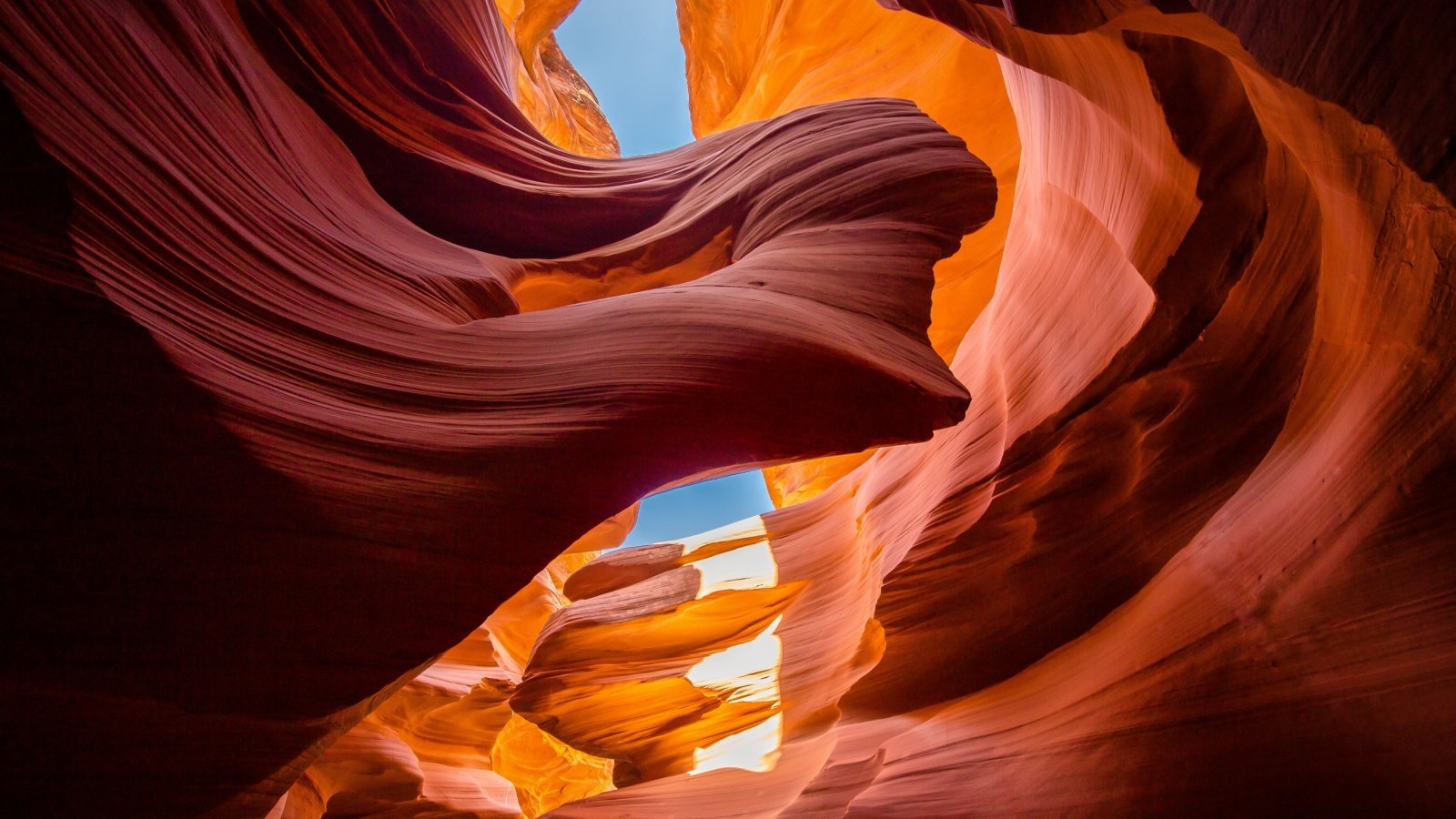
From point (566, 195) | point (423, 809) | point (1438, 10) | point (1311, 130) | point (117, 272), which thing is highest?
point (566, 195)

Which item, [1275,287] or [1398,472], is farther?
[1275,287]

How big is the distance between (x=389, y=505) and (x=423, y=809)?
17.1 ft

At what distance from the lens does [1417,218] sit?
2.00 m

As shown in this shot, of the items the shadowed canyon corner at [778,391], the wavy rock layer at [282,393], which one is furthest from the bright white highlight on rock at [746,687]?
the wavy rock layer at [282,393]

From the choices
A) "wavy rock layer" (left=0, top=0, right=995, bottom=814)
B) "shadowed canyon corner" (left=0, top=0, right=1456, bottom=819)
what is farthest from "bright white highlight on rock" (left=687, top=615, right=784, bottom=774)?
"wavy rock layer" (left=0, top=0, right=995, bottom=814)

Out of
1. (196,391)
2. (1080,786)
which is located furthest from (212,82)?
(1080,786)

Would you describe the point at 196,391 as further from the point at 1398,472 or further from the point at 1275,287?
the point at 1275,287

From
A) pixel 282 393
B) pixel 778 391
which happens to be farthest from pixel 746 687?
pixel 282 393

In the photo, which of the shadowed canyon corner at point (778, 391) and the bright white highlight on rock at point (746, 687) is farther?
the bright white highlight on rock at point (746, 687)

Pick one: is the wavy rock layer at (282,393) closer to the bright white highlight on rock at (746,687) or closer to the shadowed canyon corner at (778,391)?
the shadowed canyon corner at (778,391)

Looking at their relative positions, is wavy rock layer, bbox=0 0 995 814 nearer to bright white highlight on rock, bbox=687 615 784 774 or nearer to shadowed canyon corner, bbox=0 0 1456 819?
shadowed canyon corner, bbox=0 0 1456 819

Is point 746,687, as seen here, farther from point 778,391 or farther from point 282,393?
point 282,393

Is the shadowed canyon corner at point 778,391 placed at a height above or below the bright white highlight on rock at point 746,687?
above

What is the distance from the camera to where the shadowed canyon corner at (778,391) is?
4.32ft
